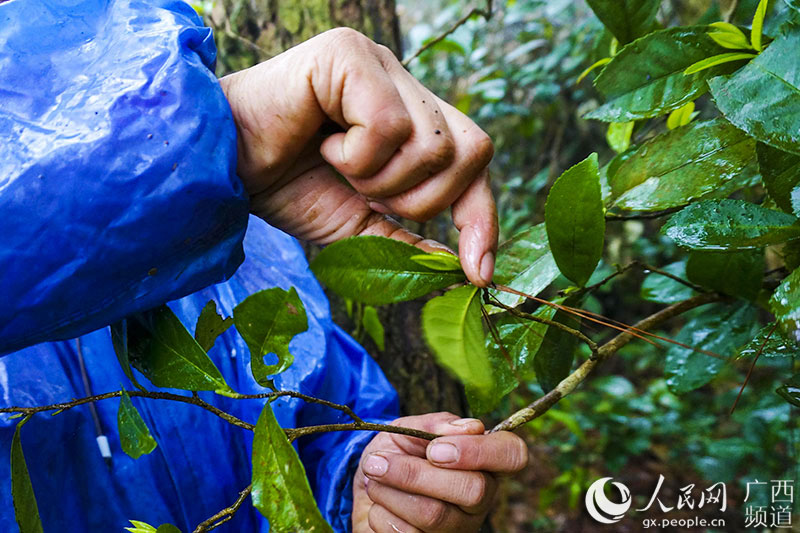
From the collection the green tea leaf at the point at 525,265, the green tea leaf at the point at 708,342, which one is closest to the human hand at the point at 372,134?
the green tea leaf at the point at 525,265

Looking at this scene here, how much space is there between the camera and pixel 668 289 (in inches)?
35.2

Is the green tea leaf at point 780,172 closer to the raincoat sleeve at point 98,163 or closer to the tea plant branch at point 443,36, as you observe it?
the raincoat sleeve at point 98,163

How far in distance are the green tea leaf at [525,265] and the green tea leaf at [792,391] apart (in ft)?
0.70

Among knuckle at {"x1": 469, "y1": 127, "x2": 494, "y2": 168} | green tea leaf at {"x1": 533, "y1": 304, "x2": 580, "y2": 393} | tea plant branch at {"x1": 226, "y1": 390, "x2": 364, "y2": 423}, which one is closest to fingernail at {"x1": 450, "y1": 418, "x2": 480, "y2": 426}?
green tea leaf at {"x1": 533, "y1": 304, "x2": 580, "y2": 393}

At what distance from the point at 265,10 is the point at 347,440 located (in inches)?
35.7

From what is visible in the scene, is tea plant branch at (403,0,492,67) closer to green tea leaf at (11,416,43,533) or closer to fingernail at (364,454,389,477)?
fingernail at (364,454,389,477)

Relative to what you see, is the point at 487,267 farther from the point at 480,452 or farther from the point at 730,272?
the point at 730,272

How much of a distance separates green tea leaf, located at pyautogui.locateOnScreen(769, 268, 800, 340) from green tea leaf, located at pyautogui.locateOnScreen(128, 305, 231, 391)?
43cm

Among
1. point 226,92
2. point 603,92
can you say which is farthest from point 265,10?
point 603,92

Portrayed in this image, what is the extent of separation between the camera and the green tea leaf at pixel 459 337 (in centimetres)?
44

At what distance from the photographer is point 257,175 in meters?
Answer: 0.60

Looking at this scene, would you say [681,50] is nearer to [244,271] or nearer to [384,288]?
[384,288]

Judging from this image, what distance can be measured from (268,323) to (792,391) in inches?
16.7

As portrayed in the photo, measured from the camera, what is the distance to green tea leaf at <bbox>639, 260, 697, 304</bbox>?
2.88ft
